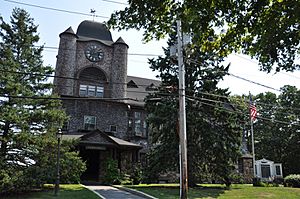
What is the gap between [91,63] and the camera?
31.6 metres

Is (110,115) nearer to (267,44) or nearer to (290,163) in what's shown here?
(267,44)

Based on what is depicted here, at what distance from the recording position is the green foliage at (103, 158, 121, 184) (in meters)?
24.3

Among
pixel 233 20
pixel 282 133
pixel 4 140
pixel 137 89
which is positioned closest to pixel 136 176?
pixel 4 140

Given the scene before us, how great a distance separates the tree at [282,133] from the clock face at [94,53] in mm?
28985

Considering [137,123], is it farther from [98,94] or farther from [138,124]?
[98,94]

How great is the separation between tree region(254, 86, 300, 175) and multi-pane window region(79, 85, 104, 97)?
2826 centimetres

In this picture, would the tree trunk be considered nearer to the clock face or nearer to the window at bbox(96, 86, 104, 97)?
the window at bbox(96, 86, 104, 97)

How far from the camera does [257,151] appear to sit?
2144 inches

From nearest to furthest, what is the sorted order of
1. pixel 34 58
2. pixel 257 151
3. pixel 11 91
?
pixel 11 91, pixel 34 58, pixel 257 151

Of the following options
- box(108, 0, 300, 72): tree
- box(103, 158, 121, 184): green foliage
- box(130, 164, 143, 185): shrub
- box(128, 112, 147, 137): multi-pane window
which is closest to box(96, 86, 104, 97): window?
box(128, 112, 147, 137): multi-pane window

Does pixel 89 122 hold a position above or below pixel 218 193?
above

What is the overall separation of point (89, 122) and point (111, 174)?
278 inches

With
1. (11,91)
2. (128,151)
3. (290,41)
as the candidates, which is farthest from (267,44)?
(128,151)

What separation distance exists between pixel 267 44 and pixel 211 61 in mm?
16022
